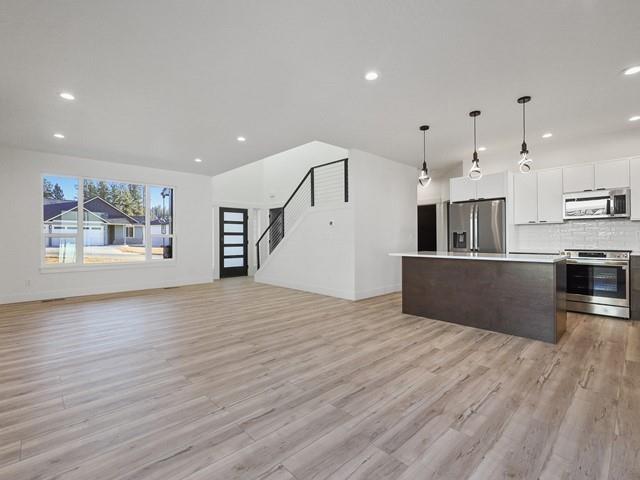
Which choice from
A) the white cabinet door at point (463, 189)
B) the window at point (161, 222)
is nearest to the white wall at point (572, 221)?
the white cabinet door at point (463, 189)

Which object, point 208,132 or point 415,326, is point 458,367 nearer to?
point 415,326

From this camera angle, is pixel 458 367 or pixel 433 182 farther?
pixel 433 182

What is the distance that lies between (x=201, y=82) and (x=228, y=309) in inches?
135

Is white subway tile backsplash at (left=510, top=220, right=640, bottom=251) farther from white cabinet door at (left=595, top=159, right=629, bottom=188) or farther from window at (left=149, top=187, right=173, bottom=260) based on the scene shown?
window at (left=149, top=187, right=173, bottom=260)

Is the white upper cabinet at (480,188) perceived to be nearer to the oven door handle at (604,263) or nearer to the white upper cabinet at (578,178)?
the white upper cabinet at (578,178)

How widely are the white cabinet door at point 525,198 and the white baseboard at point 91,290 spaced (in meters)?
7.35

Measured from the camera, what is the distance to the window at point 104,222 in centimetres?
627

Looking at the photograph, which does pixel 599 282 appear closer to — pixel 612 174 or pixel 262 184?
pixel 612 174

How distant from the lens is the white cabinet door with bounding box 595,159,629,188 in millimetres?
4660

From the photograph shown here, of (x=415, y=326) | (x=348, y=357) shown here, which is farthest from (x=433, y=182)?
(x=348, y=357)

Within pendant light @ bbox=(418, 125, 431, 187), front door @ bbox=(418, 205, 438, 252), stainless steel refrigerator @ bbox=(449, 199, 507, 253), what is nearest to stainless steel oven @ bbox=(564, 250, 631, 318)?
stainless steel refrigerator @ bbox=(449, 199, 507, 253)

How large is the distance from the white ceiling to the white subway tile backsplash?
1.49 metres

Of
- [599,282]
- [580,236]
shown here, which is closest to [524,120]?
[580,236]

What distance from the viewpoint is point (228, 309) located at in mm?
5223
